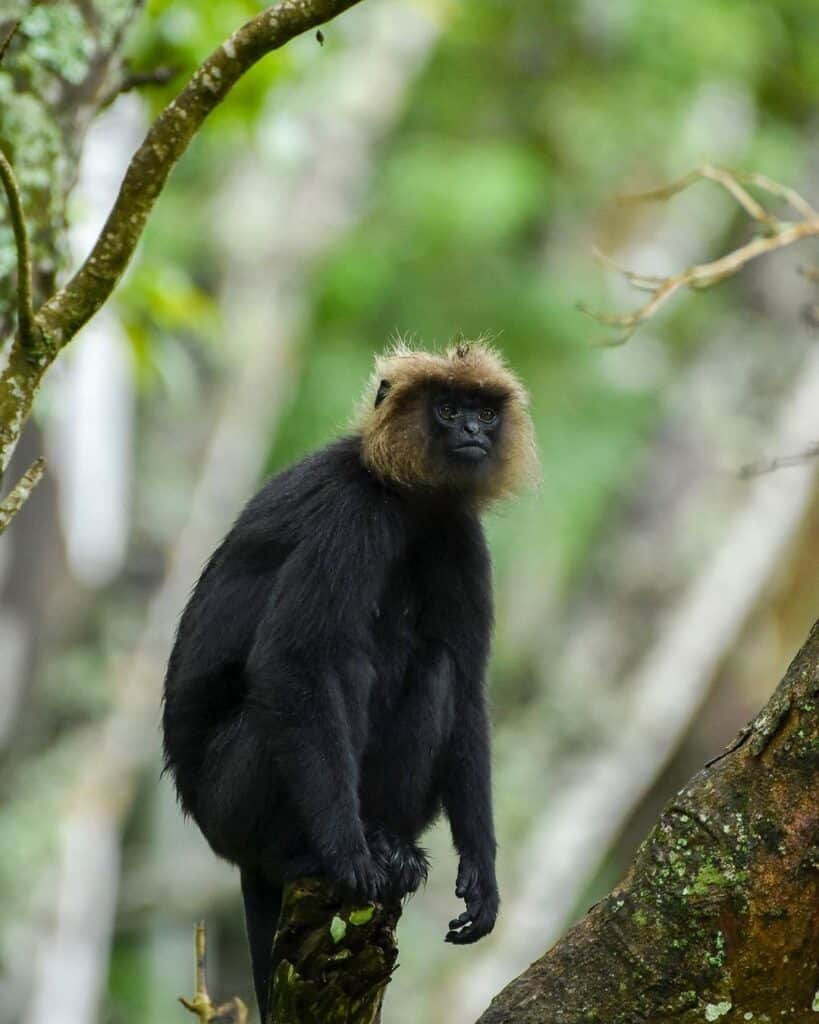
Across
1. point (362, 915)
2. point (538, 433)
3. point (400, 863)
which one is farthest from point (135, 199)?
point (538, 433)

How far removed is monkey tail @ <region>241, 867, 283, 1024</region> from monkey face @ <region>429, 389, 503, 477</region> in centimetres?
172

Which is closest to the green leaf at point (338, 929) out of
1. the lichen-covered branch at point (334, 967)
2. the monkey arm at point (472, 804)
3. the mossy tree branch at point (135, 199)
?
the lichen-covered branch at point (334, 967)

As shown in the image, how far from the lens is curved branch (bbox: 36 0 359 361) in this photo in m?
4.44

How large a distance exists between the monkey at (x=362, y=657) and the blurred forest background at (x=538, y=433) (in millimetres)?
6388

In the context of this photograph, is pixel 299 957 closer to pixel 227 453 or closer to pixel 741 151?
pixel 227 453

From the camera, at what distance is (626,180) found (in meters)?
20.4

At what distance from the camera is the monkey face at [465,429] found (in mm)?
6293

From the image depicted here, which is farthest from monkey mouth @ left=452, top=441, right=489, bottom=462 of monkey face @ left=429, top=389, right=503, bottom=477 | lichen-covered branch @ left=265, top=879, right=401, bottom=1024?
lichen-covered branch @ left=265, top=879, right=401, bottom=1024

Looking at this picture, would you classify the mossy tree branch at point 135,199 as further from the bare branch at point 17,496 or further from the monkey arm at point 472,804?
the monkey arm at point 472,804

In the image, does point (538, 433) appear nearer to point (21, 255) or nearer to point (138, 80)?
point (138, 80)

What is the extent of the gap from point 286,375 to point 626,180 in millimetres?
6249

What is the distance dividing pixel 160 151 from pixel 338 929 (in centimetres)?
229

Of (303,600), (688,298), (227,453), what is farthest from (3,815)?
(303,600)

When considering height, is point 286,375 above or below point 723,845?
above
